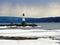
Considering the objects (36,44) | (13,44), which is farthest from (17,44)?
(36,44)

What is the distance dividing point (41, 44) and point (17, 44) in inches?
85.0

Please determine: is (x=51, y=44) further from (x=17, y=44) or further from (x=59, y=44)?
(x=17, y=44)

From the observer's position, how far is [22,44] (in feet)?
62.3

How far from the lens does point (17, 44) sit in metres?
19.0

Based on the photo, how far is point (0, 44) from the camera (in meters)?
18.8

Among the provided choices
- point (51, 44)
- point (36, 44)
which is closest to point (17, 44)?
point (36, 44)

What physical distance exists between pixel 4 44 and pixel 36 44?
112 inches

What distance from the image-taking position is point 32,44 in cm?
1878

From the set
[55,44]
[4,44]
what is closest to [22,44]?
[4,44]

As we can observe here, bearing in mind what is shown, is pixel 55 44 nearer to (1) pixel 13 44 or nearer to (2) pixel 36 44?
(2) pixel 36 44

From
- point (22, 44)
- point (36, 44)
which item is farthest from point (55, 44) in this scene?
point (22, 44)

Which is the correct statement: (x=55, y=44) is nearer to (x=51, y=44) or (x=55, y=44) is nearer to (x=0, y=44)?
(x=51, y=44)

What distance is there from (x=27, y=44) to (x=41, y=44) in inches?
49.5

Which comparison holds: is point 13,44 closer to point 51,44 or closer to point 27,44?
Answer: point 27,44
